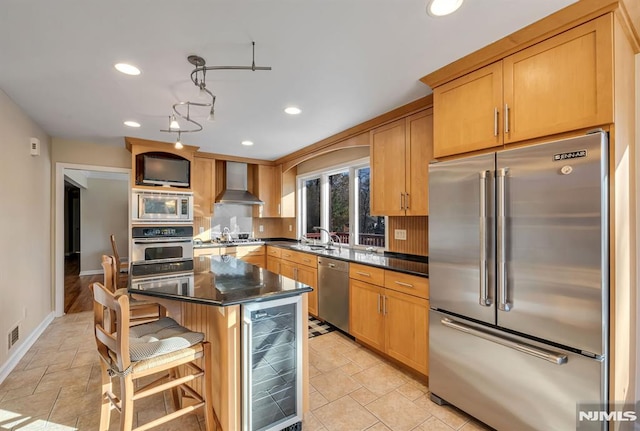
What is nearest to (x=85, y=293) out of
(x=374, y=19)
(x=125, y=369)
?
(x=125, y=369)

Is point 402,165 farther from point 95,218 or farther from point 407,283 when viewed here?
point 95,218

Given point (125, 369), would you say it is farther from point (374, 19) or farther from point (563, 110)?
point (563, 110)

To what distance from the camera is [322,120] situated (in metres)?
3.29

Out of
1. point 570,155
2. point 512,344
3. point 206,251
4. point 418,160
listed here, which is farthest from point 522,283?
point 206,251

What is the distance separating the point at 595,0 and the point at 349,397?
283 cm

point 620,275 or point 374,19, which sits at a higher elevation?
point 374,19

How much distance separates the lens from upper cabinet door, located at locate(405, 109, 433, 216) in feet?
8.73

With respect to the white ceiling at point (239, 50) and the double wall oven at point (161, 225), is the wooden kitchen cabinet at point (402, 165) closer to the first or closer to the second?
the white ceiling at point (239, 50)

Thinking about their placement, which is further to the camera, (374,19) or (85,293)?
(85,293)

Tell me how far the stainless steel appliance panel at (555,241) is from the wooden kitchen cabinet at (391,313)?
722mm

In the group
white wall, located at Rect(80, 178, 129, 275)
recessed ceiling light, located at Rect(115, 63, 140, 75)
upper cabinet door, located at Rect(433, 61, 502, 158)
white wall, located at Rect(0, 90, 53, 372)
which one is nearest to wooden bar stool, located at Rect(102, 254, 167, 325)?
white wall, located at Rect(0, 90, 53, 372)

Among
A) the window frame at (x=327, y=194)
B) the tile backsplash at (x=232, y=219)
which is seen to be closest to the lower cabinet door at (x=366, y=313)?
the window frame at (x=327, y=194)

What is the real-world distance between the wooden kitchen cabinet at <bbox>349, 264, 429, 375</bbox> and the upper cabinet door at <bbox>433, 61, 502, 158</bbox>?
1096 millimetres

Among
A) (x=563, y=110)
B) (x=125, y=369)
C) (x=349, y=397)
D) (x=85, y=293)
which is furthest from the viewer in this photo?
(x=85, y=293)
